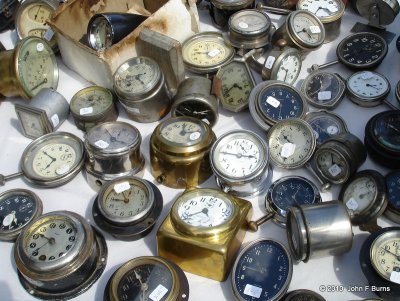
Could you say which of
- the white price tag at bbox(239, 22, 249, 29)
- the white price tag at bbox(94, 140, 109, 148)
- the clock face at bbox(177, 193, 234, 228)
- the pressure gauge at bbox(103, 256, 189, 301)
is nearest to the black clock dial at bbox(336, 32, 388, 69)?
the white price tag at bbox(239, 22, 249, 29)

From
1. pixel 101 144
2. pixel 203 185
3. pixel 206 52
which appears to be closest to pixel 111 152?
pixel 101 144

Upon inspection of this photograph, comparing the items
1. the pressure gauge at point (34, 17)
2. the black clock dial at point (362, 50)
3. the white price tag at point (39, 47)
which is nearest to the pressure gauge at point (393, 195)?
the black clock dial at point (362, 50)

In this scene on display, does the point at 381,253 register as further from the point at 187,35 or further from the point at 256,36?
the point at 187,35

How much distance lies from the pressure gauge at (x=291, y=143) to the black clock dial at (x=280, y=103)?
0.11 meters

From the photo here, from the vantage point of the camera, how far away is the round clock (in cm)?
284

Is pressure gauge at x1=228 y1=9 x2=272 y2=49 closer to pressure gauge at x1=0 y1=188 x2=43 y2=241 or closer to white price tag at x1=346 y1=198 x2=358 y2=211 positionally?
white price tag at x1=346 y1=198 x2=358 y2=211

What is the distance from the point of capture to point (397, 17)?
4219mm

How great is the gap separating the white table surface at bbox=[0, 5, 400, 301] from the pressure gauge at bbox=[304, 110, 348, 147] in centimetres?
16

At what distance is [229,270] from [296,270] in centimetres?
40

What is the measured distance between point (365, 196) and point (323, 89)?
107 cm

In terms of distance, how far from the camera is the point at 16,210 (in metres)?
3.08

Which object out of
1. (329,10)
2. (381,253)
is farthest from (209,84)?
(381,253)

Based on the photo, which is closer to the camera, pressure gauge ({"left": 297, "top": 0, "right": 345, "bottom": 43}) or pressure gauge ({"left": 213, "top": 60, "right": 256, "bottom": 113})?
pressure gauge ({"left": 213, "top": 60, "right": 256, "bottom": 113})

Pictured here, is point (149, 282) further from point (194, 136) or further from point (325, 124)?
point (325, 124)
